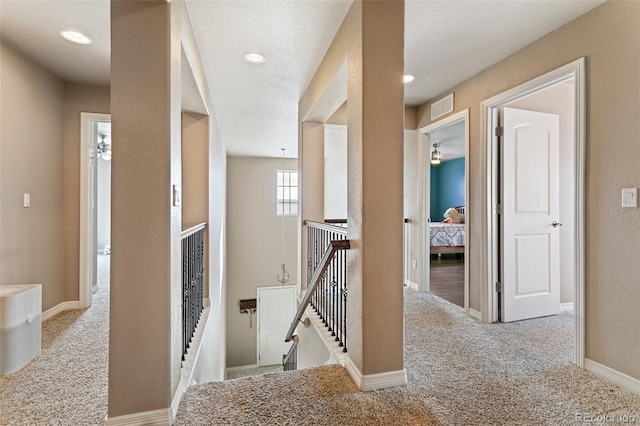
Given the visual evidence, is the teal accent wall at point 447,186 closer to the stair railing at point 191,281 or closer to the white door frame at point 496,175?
the white door frame at point 496,175

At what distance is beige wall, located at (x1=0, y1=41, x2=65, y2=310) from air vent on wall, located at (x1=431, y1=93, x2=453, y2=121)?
3.92 metres

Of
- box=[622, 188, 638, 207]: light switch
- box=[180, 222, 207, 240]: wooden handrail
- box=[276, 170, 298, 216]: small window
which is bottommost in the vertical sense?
box=[180, 222, 207, 240]: wooden handrail

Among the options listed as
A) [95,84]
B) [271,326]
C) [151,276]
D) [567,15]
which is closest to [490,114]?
[567,15]

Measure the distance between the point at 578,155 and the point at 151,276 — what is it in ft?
8.73

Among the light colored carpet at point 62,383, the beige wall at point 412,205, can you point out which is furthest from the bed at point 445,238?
the light colored carpet at point 62,383

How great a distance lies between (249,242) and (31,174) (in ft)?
16.3

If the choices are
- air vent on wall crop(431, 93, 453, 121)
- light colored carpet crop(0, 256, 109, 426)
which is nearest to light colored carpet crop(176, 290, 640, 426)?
light colored carpet crop(0, 256, 109, 426)

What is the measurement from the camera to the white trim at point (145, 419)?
56.9 inches

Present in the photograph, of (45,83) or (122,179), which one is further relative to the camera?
(45,83)

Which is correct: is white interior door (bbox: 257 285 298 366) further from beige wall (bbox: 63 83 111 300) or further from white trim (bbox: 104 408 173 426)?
white trim (bbox: 104 408 173 426)

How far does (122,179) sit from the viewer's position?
1.45 meters

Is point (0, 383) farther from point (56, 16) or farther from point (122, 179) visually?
point (56, 16)

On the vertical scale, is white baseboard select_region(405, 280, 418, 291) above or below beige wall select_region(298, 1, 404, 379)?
below

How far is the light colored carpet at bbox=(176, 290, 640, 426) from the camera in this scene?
150cm
